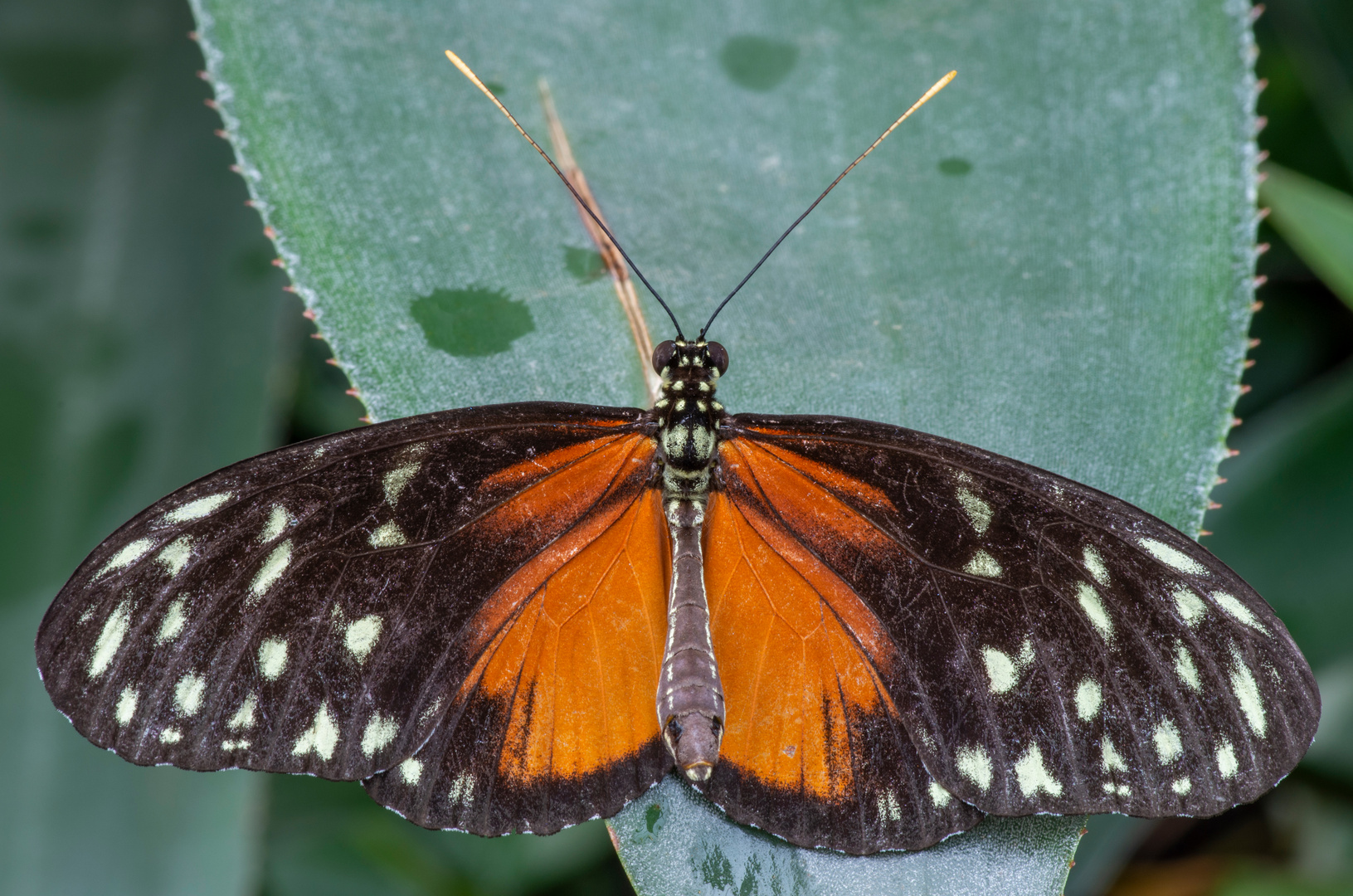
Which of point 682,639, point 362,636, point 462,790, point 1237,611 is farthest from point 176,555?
point 1237,611

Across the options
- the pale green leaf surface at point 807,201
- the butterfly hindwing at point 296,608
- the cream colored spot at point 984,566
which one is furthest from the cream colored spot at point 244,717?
the cream colored spot at point 984,566

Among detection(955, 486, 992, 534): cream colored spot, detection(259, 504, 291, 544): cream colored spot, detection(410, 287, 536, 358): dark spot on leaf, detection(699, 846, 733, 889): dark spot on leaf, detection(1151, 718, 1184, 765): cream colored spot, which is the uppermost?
detection(410, 287, 536, 358): dark spot on leaf

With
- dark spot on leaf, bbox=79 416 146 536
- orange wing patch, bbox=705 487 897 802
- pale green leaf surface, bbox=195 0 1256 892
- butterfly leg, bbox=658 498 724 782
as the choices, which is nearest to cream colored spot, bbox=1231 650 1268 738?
pale green leaf surface, bbox=195 0 1256 892

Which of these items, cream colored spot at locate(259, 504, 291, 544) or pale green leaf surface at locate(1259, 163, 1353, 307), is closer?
cream colored spot at locate(259, 504, 291, 544)

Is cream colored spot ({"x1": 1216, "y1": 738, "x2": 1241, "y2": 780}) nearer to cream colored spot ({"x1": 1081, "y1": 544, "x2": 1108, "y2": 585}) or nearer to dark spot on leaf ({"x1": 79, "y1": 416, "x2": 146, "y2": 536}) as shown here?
cream colored spot ({"x1": 1081, "y1": 544, "x2": 1108, "y2": 585})

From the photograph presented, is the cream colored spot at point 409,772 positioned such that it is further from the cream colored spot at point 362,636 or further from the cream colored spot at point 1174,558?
Result: the cream colored spot at point 1174,558

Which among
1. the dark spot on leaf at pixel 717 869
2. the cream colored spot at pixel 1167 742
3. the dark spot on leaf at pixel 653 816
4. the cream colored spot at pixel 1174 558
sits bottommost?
the dark spot on leaf at pixel 717 869
